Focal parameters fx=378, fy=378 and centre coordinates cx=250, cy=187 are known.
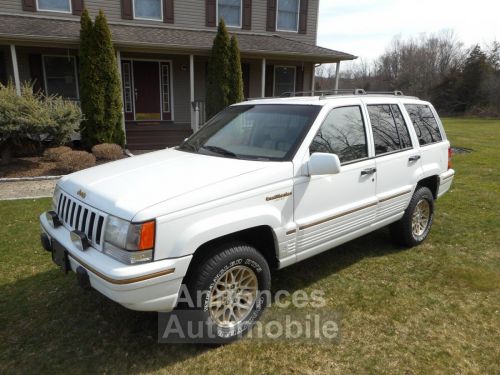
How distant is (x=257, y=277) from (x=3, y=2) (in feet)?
46.4

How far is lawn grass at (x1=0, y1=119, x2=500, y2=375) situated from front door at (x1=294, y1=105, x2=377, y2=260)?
0.66 m

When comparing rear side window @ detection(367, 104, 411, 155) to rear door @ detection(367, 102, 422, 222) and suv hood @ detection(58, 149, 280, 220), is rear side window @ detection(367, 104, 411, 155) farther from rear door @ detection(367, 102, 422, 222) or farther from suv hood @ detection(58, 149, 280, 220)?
suv hood @ detection(58, 149, 280, 220)

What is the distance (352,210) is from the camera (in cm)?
367

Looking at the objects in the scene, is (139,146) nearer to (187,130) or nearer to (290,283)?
(187,130)

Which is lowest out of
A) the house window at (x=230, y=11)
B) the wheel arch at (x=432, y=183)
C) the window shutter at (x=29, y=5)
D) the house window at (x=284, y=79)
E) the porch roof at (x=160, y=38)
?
the wheel arch at (x=432, y=183)

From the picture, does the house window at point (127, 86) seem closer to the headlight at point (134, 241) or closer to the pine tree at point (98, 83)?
the pine tree at point (98, 83)

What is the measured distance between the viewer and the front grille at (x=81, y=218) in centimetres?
262

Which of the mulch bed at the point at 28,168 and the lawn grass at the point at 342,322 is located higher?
the lawn grass at the point at 342,322

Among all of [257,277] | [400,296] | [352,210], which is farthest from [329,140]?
[400,296]

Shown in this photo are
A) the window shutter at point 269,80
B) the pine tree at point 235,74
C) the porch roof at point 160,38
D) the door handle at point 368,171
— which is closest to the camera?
the door handle at point 368,171

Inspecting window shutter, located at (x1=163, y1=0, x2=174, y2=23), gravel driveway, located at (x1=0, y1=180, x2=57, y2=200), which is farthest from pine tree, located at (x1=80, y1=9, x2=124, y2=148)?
window shutter, located at (x1=163, y1=0, x2=174, y2=23)

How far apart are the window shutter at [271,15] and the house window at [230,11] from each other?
4.12 ft

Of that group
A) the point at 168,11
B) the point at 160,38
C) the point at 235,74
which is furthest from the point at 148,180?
the point at 168,11

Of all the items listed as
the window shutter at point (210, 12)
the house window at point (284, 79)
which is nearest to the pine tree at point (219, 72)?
the window shutter at point (210, 12)
